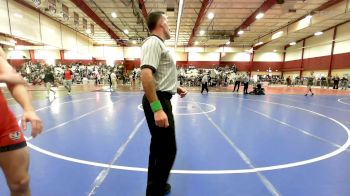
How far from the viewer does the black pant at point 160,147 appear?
2.46 m

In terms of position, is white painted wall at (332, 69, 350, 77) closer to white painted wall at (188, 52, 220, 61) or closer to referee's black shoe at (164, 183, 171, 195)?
white painted wall at (188, 52, 220, 61)

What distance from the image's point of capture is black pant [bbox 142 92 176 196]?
2.46m

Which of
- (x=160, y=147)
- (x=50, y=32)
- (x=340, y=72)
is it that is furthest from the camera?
(x=340, y=72)

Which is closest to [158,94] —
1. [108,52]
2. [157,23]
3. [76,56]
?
[157,23]

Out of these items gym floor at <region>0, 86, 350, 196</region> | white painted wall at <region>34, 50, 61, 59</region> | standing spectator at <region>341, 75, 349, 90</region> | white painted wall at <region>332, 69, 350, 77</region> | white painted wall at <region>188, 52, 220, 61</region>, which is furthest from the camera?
white painted wall at <region>188, 52, 220, 61</region>

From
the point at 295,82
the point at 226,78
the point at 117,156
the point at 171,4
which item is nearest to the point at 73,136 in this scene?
the point at 117,156

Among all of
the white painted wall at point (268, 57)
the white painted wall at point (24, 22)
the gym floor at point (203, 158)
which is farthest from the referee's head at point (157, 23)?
the white painted wall at point (268, 57)

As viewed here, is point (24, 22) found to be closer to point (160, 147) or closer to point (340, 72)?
point (160, 147)

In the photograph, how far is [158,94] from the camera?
7.92 feet

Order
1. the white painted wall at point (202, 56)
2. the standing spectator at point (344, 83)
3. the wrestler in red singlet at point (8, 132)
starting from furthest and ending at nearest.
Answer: the white painted wall at point (202, 56) < the standing spectator at point (344, 83) < the wrestler in red singlet at point (8, 132)

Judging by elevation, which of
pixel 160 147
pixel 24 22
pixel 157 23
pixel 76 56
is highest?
pixel 24 22

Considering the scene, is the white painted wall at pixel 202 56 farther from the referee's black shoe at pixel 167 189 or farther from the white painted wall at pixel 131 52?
the referee's black shoe at pixel 167 189

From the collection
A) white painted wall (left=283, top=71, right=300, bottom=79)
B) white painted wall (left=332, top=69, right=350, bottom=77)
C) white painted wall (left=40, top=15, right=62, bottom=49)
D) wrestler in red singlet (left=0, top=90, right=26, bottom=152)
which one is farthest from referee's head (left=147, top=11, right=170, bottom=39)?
white painted wall (left=283, top=71, right=300, bottom=79)

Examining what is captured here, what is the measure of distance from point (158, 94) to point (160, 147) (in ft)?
1.96
